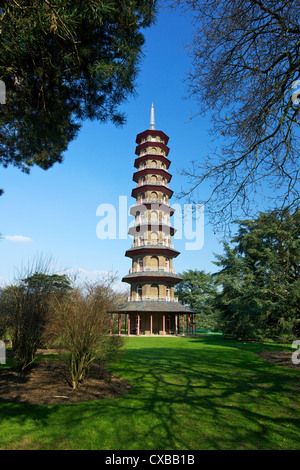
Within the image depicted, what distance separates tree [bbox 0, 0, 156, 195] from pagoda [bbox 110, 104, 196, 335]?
23479 mm

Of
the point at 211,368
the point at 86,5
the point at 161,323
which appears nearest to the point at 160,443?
the point at 211,368

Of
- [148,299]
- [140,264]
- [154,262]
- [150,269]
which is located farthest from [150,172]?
[148,299]

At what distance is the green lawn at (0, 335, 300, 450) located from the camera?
4.50 m

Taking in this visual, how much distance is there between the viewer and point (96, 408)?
593cm

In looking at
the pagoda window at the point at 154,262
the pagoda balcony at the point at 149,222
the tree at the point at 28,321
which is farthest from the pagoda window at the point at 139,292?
the tree at the point at 28,321

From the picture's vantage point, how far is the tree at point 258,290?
18.5m

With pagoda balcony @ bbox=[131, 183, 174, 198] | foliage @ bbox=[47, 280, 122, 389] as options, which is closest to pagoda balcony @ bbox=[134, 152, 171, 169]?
pagoda balcony @ bbox=[131, 183, 174, 198]

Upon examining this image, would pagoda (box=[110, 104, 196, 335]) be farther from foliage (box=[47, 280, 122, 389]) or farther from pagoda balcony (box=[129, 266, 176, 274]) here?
foliage (box=[47, 280, 122, 389])

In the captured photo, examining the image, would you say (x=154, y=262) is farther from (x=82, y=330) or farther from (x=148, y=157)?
(x=82, y=330)

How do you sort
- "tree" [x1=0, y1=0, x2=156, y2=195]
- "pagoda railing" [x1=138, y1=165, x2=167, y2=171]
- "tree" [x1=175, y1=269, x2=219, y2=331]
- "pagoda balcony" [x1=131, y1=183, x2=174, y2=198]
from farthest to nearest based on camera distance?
"tree" [x1=175, y1=269, x2=219, y2=331] → "pagoda railing" [x1=138, y1=165, x2=167, y2=171] → "pagoda balcony" [x1=131, y1=183, x2=174, y2=198] → "tree" [x1=0, y1=0, x2=156, y2=195]

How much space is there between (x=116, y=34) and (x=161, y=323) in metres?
29.1

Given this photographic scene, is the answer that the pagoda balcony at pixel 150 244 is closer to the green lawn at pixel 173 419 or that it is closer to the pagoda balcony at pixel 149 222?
the pagoda balcony at pixel 149 222

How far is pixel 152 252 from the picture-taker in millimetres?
32188

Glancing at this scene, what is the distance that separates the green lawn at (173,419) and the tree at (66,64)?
674 cm
